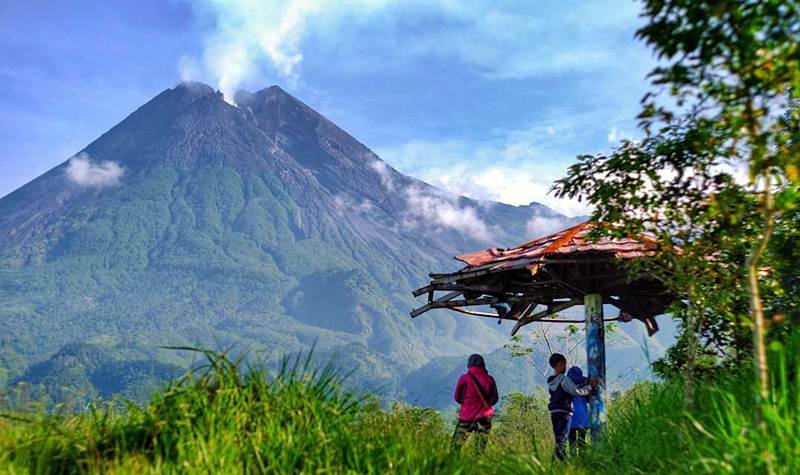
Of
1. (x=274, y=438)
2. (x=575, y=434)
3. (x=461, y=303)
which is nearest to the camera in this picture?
(x=274, y=438)

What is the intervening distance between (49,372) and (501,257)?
655 feet

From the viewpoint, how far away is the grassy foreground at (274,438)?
144 inches

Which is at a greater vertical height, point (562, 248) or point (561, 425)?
point (562, 248)

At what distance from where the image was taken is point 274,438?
13.0 ft

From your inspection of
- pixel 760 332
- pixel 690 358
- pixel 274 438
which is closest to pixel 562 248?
pixel 690 358

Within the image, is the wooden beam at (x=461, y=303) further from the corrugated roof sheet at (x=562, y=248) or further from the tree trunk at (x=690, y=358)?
the tree trunk at (x=690, y=358)

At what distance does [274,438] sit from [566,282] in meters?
5.85

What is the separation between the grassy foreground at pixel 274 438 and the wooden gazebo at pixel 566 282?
11.4 ft

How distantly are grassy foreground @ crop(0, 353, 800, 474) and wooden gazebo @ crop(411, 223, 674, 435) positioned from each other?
348cm

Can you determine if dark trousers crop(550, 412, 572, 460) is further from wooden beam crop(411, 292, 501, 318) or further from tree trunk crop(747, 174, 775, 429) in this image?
tree trunk crop(747, 174, 775, 429)

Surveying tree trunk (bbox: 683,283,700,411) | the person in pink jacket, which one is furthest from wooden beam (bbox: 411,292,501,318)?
tree trunk (bbox: 683,283,700,411)

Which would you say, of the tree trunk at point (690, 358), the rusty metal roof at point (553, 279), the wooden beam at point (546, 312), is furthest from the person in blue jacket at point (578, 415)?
the tree trunk at point (690, 358)

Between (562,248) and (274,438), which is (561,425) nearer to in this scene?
(562,248)

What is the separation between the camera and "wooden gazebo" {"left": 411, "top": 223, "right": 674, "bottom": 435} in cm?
805
